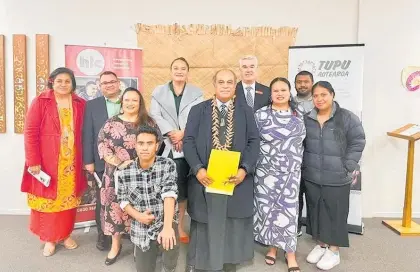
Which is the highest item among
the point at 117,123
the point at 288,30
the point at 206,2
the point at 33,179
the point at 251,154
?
the point at 206,2

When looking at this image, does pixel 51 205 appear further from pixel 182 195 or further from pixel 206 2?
pixel 206 2

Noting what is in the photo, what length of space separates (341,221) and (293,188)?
19.3 inches

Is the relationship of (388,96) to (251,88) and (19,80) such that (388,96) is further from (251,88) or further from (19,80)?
(19,80)

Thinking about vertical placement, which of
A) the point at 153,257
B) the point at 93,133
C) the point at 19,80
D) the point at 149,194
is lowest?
the point at 153,257

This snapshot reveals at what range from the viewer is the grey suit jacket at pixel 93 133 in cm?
272

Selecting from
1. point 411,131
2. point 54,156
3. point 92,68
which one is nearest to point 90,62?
point 92,68

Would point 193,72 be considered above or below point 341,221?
above

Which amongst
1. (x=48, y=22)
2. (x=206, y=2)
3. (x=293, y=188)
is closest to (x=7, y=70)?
(x=48, y=22)

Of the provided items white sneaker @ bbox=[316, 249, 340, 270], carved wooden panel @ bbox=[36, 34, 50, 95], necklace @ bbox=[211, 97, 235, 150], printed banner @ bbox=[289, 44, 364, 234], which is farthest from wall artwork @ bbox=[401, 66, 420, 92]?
carved wooden panel @ bbox=[36, 34, 50, 95]

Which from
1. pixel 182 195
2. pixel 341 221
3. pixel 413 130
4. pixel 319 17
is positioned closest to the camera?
pixel 341 221

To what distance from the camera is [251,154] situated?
2352 millimetres

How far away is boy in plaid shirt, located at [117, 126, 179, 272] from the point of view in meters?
2.20

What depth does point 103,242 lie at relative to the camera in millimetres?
2895

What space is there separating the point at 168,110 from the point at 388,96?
2565 mm
